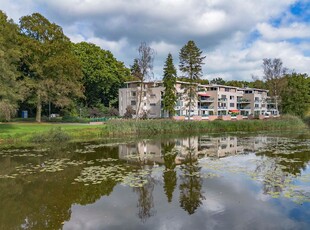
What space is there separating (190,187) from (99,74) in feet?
174

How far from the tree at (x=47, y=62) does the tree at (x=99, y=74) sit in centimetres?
1558

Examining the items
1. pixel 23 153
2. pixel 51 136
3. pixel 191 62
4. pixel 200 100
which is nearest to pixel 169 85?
pixel 191 62

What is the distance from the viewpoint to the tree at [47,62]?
136 feet

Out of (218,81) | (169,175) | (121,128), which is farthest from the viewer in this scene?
(218,81)

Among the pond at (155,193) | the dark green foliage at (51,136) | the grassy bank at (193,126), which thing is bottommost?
the pond at (155,193)

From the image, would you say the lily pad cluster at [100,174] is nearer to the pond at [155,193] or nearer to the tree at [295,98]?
the pond at [155,193]

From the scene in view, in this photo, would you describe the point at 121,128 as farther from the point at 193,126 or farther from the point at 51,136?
the point at 193,126

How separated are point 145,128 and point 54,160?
805 inches

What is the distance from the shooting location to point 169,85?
185ft

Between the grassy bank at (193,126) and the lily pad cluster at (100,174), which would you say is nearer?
the lily pad cluster at (100,174)

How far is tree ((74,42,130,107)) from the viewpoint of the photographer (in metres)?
61.7

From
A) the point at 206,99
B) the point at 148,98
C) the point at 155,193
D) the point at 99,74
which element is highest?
the point at 99,74

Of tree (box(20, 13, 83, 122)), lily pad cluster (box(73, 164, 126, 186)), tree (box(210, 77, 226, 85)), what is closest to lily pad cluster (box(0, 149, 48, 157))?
lily pad cluster (box(73, 164, 126, 186))

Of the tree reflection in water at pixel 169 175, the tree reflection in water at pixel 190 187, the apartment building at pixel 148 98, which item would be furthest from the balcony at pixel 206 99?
the tree reflection in water at pixel 190 187
